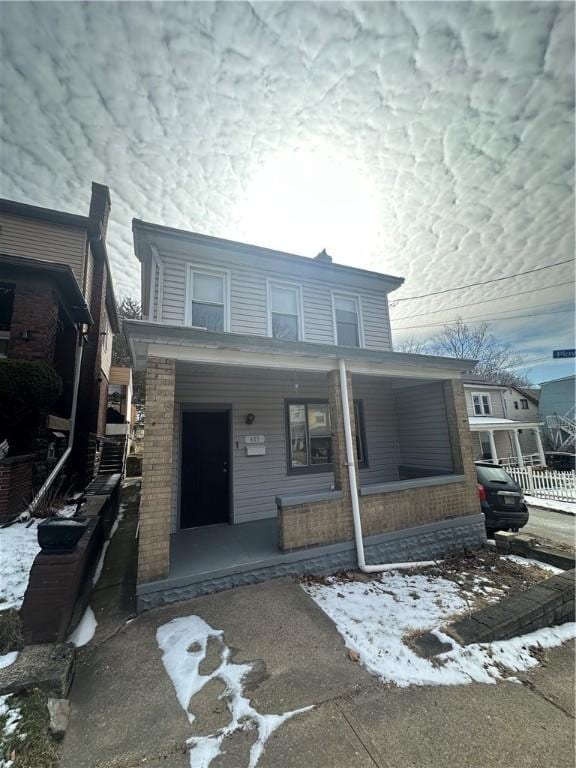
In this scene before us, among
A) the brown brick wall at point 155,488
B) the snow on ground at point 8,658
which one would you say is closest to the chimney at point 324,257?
the brown brick wall at point 155,488

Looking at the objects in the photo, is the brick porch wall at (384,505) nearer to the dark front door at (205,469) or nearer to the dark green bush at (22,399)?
the dark front door at (205,469)

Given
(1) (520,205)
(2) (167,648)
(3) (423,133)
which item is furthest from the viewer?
(1) (520,205)

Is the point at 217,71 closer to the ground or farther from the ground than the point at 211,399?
farther from the ground

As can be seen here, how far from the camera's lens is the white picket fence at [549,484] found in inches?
408

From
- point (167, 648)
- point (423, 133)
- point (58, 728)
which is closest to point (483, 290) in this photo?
point (423, 133)

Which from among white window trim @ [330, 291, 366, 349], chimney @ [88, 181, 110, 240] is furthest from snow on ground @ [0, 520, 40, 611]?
→ chimney @ [88, 181, 110, 240]

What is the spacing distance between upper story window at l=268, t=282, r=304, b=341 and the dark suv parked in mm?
5556

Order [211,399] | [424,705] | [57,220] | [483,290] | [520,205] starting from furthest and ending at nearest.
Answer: [483,290]
[57,220]
[520,205]
[211,399]
[424,705]

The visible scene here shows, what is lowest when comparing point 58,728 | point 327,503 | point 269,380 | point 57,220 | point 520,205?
point 58,728

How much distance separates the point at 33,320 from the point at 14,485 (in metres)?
3.59

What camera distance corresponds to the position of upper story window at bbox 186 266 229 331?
678 cm

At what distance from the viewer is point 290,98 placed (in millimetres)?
5195

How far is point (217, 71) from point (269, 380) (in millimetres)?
5282

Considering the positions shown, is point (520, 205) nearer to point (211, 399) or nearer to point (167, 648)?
point (211, 399)
